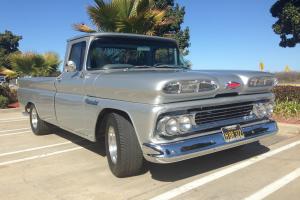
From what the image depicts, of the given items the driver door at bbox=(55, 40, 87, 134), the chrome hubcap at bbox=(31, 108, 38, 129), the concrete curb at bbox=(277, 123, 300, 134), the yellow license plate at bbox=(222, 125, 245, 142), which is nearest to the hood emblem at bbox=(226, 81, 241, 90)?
the yellow license plate at bbox=(222, 125, 245, 142)

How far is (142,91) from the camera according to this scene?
443 centimetres

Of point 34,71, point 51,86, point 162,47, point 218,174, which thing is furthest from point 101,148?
point 34,71

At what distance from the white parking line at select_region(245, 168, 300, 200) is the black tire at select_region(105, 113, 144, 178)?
1.38 m

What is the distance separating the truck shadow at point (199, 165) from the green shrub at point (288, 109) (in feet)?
10.2

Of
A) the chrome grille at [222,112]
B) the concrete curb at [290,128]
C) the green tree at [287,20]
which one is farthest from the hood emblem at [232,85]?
the green tree at [287,20]

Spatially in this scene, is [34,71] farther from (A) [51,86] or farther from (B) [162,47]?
(B) [162,47]

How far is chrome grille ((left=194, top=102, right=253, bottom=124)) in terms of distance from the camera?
179 inches

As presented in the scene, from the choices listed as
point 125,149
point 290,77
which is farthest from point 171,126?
point 290,77

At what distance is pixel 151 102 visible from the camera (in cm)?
430

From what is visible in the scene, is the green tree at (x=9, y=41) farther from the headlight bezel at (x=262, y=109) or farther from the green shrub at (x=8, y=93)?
the headlight bezel at (x=262, y=109)

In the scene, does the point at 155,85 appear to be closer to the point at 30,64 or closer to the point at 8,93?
the point at 30,64

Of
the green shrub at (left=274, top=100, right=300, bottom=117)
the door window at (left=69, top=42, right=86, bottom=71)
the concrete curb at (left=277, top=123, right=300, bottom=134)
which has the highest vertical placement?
the door window at (left=69, top=42, right=86, bottom=71)

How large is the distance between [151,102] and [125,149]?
0.73 metres

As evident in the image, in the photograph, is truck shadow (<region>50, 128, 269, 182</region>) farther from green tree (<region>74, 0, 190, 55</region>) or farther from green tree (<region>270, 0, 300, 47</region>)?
green tree (<region>270, 0, 300, 47</region>)
